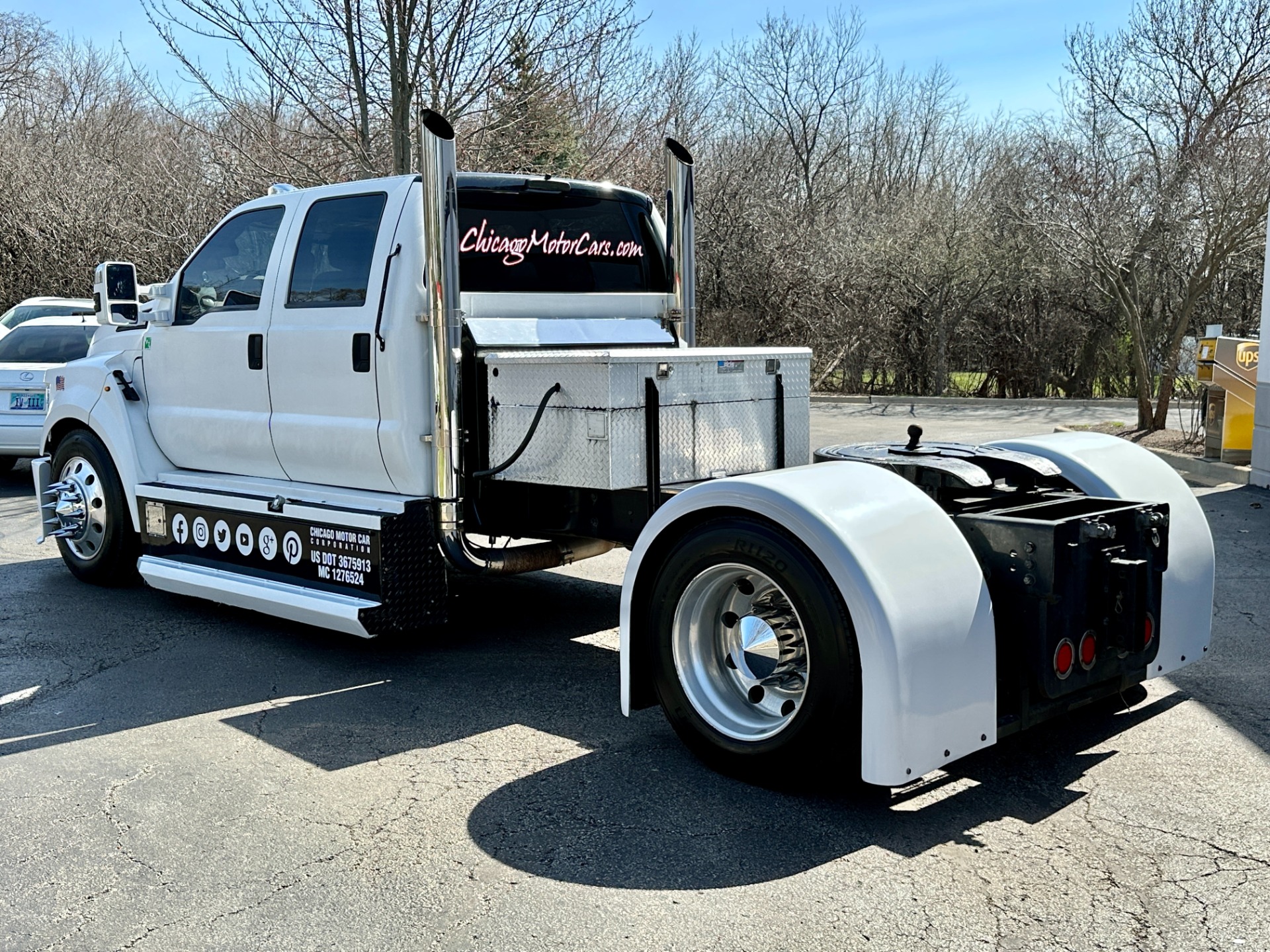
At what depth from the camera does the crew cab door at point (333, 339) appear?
20.0 feet

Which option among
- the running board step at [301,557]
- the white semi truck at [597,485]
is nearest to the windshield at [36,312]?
the white semi truck at [597,485]

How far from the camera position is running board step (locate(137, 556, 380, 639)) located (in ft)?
19.0

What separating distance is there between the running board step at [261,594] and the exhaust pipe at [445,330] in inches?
21.2

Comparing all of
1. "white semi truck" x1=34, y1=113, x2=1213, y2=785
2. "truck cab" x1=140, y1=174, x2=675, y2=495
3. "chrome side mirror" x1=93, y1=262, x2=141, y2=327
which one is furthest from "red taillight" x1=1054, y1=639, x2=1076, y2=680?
"chrome side mirror" x1=93, y1=262, x2=141, y2=327

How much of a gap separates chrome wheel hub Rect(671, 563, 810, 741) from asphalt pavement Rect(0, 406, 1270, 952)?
27cm

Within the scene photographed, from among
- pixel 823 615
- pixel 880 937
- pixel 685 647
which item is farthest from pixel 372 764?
pixel 880 937

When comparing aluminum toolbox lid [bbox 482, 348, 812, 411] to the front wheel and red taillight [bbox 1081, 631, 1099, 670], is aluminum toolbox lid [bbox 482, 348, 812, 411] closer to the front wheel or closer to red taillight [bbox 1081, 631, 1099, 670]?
the front wheel

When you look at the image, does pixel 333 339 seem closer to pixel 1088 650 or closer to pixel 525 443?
pixel 525 443

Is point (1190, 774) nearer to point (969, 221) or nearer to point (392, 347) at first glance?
point (392, 347)

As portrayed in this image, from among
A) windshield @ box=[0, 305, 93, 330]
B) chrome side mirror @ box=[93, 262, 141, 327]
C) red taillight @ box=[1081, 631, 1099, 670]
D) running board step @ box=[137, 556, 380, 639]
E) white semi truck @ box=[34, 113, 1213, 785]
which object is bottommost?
running board step @ box=[137, 556, 380, 639]

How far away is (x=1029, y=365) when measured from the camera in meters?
24.2

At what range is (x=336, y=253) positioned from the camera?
6320 mm

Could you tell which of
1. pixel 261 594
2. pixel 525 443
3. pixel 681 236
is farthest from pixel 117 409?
pixel 681 236

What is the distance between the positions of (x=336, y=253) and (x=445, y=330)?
0.98 metres
